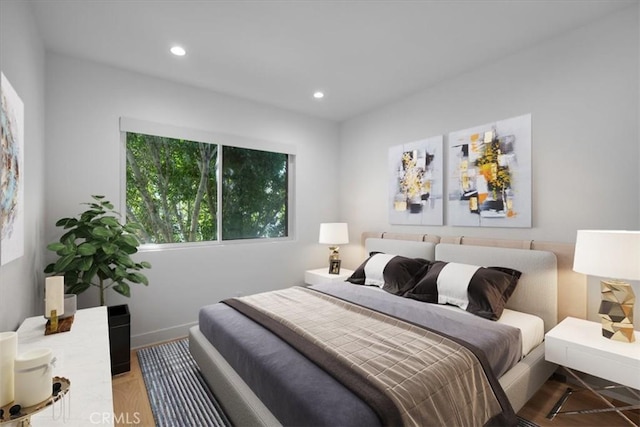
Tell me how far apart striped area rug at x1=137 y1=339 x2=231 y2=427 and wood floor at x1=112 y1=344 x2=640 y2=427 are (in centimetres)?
6

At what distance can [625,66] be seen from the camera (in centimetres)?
217

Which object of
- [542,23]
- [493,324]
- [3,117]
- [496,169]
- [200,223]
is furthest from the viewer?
[200,223]

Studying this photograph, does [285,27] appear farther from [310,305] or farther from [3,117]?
[310,305]

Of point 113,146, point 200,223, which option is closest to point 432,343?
point 200,223

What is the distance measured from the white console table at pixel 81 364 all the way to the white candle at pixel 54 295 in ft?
0.43

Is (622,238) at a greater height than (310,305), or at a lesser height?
greater

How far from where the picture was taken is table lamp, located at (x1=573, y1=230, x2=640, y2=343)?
1.77 metres

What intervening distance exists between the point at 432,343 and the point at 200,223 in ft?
9.33

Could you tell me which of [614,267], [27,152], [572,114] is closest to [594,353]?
[614,267]

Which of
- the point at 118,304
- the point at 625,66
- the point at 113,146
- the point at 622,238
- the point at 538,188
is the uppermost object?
the point at 625,66

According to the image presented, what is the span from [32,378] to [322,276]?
308 cm

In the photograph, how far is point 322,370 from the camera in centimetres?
152

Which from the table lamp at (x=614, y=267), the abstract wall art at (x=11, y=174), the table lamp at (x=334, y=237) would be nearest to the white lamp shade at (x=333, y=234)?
the table lamp at (x=334, y=237)

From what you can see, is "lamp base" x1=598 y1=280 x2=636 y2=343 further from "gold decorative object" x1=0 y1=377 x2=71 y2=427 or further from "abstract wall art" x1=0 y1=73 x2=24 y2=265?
"abstract wall art" x1=0 y1=73 x2=24 y2=265
